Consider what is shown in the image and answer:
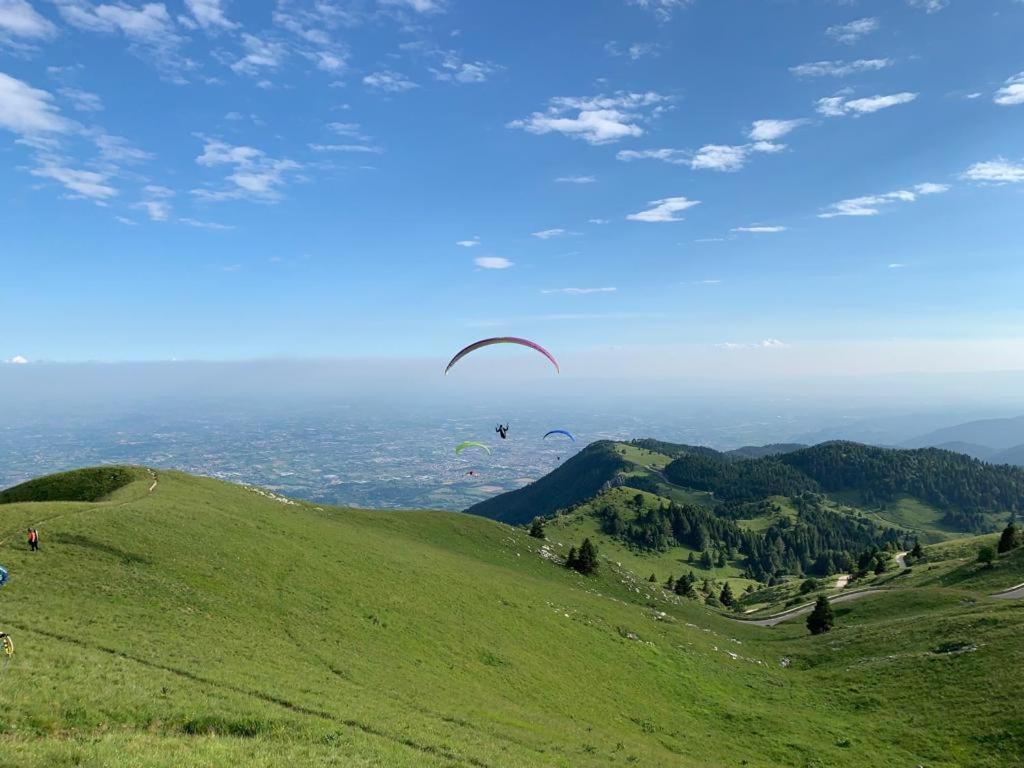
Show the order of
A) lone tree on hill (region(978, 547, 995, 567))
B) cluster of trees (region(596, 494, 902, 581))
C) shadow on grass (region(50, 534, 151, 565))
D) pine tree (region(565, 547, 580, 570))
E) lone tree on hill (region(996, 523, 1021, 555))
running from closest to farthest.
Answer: shadow on grass (region(50, 534, 151, 565)) < lone tree on hill (region(978, 547, 995, 567)) < lone tree on hill (region(996, 523, 1021, 555)) < pine tree (region(565, 547, 580, 570)) < cluster of trees (region(596, 494, 902, 581))

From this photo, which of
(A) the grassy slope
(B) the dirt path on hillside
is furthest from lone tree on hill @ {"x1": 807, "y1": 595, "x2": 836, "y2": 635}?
(B) the dirt path on hillside

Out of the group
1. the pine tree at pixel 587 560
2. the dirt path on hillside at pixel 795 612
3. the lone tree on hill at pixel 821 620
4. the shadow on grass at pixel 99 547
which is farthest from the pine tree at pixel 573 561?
the shadow on grass at pixel 99 547

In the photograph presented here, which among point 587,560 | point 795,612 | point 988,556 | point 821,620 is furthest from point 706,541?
point 821,620

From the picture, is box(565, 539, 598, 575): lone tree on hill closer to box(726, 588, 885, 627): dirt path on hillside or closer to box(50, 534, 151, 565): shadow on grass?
box(726, 588, 885, 627): dirt path on hillside

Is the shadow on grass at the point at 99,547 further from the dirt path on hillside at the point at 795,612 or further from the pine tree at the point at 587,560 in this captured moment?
the dirt path on hillside at the point at 795,612

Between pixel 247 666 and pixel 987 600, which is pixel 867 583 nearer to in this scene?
pixel 987 600

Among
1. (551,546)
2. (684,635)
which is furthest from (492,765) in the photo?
(551,546)
